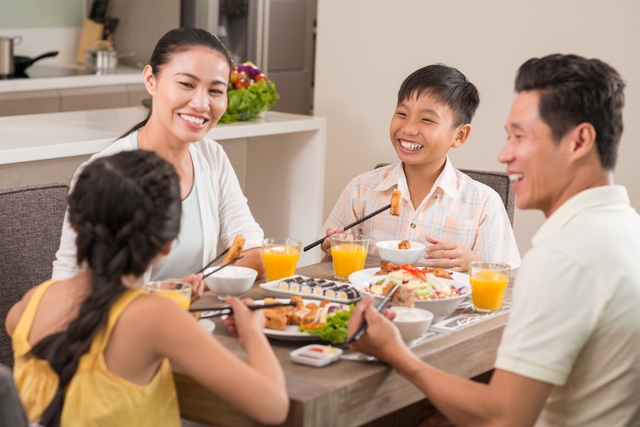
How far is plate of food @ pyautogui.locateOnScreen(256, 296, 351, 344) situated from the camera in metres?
1.83

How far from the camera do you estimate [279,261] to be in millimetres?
2312

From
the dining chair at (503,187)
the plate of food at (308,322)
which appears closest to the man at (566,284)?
the plate of food at (308,322)

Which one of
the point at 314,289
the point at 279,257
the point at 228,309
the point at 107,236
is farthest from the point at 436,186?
the point at 107,236

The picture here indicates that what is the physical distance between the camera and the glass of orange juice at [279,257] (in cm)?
231

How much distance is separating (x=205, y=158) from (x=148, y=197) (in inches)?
42.6

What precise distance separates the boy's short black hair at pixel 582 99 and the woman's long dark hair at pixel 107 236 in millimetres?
684

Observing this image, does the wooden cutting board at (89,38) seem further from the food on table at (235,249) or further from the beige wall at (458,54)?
the food on table at (235,249)

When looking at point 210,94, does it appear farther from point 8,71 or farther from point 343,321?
point 8,71

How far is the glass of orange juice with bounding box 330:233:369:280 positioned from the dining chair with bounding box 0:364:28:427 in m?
1.17

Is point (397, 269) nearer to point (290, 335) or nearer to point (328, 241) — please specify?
point (328, 241)

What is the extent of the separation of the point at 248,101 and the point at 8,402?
2.67m

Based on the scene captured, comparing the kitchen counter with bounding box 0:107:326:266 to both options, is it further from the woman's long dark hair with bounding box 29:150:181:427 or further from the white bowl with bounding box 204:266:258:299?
the woman's long dark hair with bounding box 29:150:181:427

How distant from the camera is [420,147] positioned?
2758mm

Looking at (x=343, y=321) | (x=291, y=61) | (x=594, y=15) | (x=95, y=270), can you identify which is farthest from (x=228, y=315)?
(x=291, y=61)
